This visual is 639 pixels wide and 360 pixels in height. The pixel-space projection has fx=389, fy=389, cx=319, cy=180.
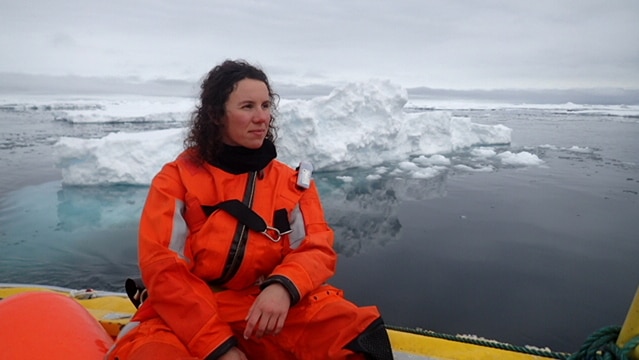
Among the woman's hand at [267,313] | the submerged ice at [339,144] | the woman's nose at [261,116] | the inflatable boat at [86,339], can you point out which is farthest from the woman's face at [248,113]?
the submerged ice at [339,144]

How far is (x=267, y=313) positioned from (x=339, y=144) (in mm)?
7792

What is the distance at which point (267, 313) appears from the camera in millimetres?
1077

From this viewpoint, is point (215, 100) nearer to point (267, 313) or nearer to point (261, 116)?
point (261, 116)

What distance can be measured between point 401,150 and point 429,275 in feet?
24.0

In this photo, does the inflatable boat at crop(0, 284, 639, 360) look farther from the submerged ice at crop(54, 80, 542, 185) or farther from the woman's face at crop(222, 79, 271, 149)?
the submerged ice at crop(54, 80, 542, 185)

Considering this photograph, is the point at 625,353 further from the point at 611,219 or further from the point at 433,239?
the point at 611,219

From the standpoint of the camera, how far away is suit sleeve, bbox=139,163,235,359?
110 centimetres

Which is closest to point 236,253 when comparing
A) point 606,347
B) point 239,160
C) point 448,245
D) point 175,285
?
point 175,285

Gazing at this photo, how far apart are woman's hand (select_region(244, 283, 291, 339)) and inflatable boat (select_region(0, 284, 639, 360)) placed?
509 mm

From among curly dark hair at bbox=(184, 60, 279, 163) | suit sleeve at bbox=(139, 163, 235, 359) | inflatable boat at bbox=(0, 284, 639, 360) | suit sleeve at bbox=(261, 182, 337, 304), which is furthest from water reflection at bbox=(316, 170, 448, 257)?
suit sleeve at bbox=(139, 163, 235, 359)

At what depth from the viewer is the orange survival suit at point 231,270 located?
→ 112cm

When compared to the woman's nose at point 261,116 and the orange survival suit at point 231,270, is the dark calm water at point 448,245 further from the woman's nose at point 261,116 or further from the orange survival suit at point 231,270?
the woman's nose at point 261,116

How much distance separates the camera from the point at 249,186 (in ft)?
4.39

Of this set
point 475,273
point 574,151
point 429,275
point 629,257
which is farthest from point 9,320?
point 574,151
